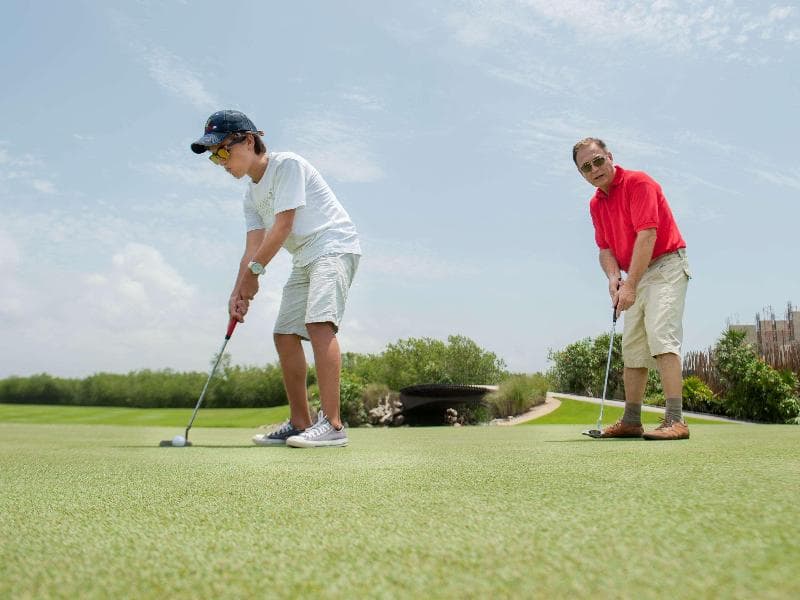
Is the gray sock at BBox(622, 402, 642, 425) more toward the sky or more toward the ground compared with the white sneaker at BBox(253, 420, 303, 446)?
more toward the sky

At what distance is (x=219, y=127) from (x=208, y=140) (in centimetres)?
12

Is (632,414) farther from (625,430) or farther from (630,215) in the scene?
(630,215)

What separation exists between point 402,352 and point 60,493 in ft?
69.3

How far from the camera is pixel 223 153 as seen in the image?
452 centimetres

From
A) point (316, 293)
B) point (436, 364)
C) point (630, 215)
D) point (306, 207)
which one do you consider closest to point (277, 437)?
point (316, 293)

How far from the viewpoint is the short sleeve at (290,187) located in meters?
4.39

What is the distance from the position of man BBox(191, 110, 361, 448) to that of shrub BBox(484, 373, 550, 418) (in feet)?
45.1

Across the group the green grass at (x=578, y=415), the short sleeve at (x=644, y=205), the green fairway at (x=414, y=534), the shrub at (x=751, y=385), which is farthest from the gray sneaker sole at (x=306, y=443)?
the shrub at (x=751, y=385)

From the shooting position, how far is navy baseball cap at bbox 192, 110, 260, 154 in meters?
4.42

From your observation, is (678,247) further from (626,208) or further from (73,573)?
(73,573)

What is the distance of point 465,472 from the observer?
235cm

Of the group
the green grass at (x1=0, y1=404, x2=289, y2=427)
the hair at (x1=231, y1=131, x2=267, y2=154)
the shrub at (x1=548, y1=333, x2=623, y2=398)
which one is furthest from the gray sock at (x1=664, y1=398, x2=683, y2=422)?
the shrub at (x1=548, y1=333, x2=623, y2=398)

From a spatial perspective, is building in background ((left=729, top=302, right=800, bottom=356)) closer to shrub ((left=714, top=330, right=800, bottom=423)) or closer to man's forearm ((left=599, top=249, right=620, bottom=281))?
shrub ((left=714, top=330, right=800, bottom=423))

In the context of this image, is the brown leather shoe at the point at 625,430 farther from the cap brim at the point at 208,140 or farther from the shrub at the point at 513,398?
the shrub at the point at 513,398
